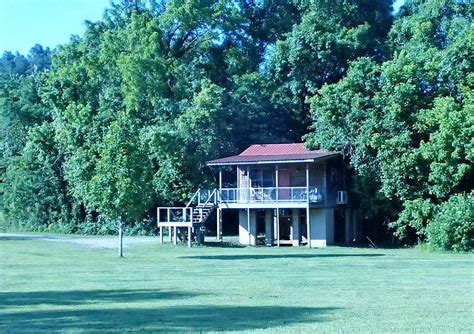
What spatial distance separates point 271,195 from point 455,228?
11763 millimetres

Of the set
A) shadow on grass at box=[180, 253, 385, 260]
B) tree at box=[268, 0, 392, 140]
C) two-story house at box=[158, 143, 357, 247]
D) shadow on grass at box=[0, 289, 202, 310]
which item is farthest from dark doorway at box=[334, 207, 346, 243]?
shadow on grass at box=[0, 289, 202, 310]

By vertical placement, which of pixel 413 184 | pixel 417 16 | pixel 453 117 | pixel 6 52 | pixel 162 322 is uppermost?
pixel 6 52

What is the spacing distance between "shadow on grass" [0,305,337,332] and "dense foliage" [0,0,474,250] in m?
19.2

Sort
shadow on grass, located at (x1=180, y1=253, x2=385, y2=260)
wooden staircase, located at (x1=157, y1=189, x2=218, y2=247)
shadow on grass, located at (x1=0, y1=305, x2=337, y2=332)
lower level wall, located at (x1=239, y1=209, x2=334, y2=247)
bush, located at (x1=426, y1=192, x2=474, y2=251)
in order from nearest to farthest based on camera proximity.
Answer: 1. shadow on grass, located at (x1=0, y1=305, x2=337, y2=332)
2. shadow on grass, located at (x1=180, y1=253, x2=385, y2=260)
3. bush, located at (x1=426, y1=192, x2=474, y2=251)
4. wooden staircase, located at (x1=157, y1=189, x2=218, y2=247)
5. lower level wall, located at (x1=239, y1=209, x2=334, y2=247)

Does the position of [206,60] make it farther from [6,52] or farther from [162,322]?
[6,52]

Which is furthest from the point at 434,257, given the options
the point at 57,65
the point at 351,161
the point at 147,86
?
the point at 57,65

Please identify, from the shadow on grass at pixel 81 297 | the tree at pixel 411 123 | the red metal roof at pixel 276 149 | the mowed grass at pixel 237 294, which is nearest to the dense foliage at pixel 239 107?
the tree at pixel 411 123

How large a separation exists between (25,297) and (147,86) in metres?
38.0

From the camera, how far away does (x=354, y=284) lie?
21984 millimetres

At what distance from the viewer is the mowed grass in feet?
47.7

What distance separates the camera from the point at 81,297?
1905cm


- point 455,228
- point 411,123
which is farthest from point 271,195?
point 455,228

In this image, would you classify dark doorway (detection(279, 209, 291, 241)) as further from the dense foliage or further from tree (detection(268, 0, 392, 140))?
tree (detection(268, 0, 392, 140))

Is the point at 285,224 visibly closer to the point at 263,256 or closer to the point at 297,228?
the point at 297,228
